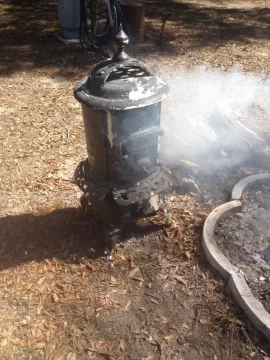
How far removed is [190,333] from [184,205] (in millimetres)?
1723

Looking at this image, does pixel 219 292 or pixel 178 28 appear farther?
pixel 178 28

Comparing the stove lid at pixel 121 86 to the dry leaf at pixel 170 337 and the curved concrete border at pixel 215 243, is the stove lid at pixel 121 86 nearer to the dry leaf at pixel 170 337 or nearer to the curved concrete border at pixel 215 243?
the curved concrete border at pixel 215 243

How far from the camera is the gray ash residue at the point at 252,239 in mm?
3377

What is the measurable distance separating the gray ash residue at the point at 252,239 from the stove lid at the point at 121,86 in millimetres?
1709

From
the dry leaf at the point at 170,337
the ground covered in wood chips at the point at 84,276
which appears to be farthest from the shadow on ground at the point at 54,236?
the dry leaf at the point at 170,337

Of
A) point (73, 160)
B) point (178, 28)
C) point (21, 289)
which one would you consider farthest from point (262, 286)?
point (178, 28)

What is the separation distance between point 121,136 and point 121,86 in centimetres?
46

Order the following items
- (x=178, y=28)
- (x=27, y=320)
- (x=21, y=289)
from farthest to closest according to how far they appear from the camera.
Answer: (x=178, y=28)
(x=21, y=289)
(x=27, y=320)


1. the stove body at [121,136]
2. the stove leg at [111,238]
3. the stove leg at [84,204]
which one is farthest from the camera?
the stove leg at [84,204]

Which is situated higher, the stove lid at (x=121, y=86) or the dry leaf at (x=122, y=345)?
the stove lid at (x=121, y=86)

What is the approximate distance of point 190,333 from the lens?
10.2ft

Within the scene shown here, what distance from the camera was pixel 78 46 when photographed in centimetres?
1016

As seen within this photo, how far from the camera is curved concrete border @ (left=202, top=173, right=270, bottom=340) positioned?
3008mm

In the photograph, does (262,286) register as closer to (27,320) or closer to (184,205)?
(184,205)
